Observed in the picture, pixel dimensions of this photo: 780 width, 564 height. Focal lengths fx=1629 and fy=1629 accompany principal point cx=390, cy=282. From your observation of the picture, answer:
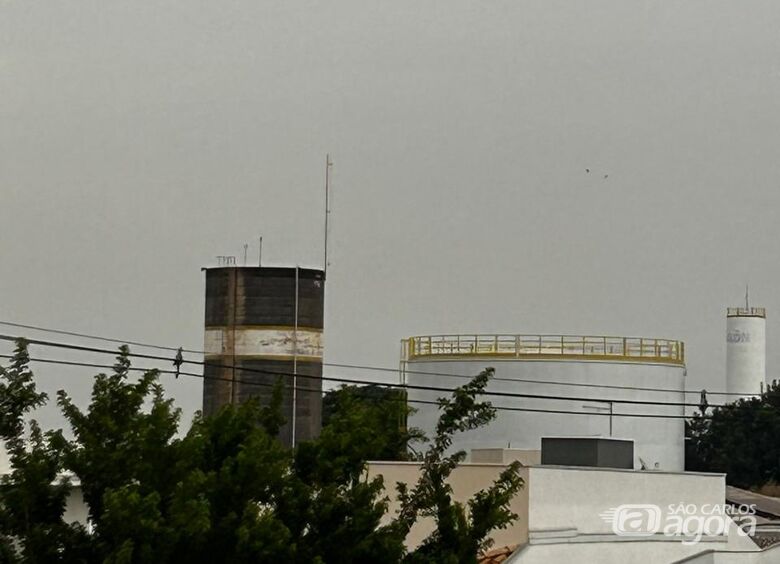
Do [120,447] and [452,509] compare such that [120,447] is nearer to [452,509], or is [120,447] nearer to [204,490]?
[204,490]

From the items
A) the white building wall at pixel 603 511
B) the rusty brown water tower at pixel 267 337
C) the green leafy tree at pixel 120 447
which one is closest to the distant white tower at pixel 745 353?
the rusty brown water tower at pixel 267 337

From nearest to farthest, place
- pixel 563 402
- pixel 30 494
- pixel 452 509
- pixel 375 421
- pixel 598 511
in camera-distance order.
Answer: pixel 30 494, pixel 452 509, pixel 375 421, pixel 598 511, pixel 563 402

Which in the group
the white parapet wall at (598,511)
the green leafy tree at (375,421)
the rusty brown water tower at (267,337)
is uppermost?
the rusty brown water tower at (267,337)

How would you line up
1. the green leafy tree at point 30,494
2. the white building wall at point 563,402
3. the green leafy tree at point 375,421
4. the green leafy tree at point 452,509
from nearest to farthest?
the green leafy tree at point 30,494, the green leafy tree at point 452,509, the green leafy tree at point 375,421, the white building wall at point 563,402

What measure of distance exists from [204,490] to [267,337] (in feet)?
127

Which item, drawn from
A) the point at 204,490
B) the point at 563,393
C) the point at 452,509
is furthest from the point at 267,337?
the point at 204,490

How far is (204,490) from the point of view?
843 inches

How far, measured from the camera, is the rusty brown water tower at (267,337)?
60.1 m

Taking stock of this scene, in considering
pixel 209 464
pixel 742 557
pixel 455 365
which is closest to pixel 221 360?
pixel 455 365

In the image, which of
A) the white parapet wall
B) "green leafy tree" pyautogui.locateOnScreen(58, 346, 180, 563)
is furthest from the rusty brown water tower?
"green leafy tree" pyautogui.locateOnScreen(58, 346, 180, 563)

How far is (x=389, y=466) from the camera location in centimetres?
3356

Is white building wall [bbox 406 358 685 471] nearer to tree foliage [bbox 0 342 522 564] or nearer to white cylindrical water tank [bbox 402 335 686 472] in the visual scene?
white cylindrical water tank [bbox 402 335 686 472]

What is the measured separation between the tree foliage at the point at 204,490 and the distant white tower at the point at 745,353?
72.6 m

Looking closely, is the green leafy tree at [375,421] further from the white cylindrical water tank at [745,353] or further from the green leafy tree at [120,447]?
the white cylindrical water tank at [745,353]
